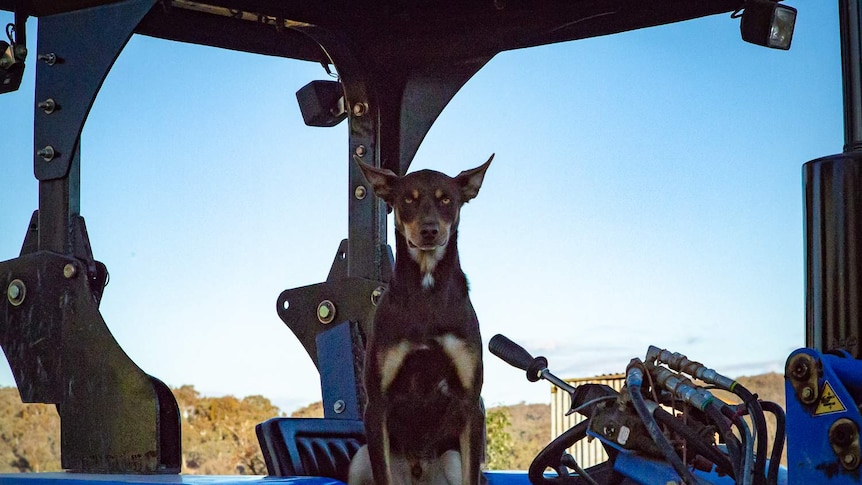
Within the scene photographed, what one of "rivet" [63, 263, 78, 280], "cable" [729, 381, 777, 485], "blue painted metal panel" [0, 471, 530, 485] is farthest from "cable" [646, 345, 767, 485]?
"rivet" [63, 263, 78, 280]

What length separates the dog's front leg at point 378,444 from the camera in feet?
8.84

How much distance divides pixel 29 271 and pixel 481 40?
159cm

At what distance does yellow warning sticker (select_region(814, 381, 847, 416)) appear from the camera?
205 centimetres

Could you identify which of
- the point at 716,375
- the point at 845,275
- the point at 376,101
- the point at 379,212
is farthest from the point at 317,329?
the point at 845,275

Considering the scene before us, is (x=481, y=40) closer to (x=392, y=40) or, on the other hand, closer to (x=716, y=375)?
(x=392, y=40)

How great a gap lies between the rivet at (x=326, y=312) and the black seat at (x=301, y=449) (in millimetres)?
602

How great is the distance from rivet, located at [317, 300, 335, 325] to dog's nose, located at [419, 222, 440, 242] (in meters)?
1.43

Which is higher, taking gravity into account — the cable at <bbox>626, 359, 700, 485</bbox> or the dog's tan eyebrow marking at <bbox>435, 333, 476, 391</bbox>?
the dog's tan eyebrow marking at <bbox>435, 333, 476, 391</bbox>

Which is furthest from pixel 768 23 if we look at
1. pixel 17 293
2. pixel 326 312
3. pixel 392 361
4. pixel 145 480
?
pixel 17 293

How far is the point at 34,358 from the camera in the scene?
3379mm

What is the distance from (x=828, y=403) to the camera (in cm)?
207

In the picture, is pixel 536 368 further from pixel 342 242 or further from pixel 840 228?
pixel 342 242

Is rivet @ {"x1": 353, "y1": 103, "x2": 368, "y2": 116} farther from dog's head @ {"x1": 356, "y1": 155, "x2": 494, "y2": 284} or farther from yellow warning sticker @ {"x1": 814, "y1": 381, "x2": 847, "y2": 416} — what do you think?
yellow warning sticker @ {"x1": 814, "y1": 381, "x2": 847, "y2": 416}

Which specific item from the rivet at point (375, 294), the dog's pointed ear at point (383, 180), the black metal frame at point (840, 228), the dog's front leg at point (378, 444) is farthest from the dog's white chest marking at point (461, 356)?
the rivet at point (375, 294)
